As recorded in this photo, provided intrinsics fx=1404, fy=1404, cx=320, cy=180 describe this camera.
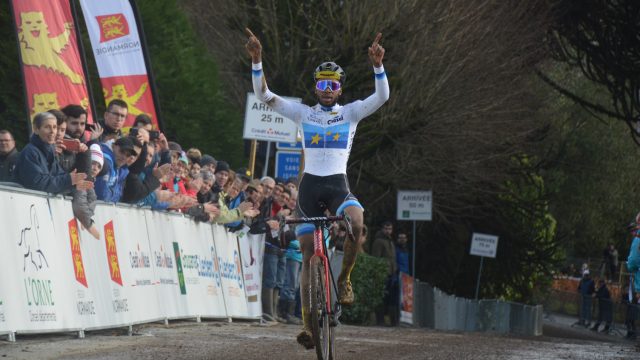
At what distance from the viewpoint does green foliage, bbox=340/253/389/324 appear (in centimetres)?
2555

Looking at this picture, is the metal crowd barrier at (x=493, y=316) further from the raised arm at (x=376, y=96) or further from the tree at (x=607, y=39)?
the raised arm at (x=376, y=96)

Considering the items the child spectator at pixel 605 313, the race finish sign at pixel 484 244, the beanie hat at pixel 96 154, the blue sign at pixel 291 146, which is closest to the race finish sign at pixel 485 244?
the race finish sign at pixel 484 244

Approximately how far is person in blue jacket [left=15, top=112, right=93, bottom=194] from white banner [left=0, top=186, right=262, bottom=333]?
154mm

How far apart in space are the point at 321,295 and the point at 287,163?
14267mm

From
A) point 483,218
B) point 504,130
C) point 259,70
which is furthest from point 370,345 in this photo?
point 483,218

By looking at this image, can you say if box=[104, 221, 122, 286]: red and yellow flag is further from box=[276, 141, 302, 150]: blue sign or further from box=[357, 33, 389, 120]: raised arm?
box=[276, 141, 302, 150]: blue sign

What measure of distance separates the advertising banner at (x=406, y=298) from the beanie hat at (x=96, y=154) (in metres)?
14.3

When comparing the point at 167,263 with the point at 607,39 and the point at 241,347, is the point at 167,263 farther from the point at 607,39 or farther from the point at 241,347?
the point at 607,39

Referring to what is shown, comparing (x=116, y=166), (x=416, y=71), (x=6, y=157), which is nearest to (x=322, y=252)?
(x=6, y=157)

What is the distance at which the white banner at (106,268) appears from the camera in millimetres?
11719

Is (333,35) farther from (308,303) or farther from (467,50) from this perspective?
(308,303)

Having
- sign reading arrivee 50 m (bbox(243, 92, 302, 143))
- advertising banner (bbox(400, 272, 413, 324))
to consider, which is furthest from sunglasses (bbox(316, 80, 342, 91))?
advertising banner (bbox(400, 272, 413, 324))

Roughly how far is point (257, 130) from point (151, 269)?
7919 mm

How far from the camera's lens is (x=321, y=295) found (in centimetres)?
1109
